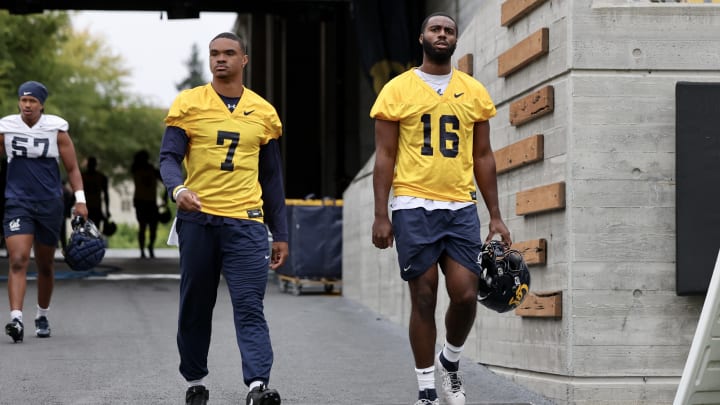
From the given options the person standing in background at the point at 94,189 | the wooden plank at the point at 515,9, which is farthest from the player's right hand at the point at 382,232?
the person standing in background at the point at 94,189

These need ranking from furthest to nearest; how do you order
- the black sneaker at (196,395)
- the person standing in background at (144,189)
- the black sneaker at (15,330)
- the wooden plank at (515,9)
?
the person standing in background at (144,189), the black sneaker at (15,330), the wooden plank at (515,9), the black sneaker at (196,395)

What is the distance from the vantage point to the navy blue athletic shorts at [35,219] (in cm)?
987

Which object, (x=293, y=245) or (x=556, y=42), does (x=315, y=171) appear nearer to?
(x=293, y=245)

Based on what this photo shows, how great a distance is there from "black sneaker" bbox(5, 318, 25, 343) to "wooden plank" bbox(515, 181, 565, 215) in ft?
13.6

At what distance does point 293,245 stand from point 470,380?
7.69 metres

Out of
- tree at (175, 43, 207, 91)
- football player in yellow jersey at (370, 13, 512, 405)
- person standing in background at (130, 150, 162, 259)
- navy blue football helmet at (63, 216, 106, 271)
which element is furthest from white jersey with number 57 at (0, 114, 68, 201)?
tree at (175, 43, 207, 91)

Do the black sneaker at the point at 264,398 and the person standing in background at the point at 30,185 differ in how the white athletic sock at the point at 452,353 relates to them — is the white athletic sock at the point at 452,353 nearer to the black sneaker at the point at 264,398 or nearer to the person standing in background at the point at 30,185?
the black sneaker at the point at 264,398

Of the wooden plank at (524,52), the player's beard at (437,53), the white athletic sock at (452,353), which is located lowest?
the white athletic sock at (452,353)

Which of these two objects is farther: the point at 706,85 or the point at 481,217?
the point at 481,217

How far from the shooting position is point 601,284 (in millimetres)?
7172

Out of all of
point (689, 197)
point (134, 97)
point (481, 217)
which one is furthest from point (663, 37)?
point (134, 97)

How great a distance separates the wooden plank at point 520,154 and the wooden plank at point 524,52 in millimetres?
495

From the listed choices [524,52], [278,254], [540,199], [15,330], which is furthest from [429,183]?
[15,330]

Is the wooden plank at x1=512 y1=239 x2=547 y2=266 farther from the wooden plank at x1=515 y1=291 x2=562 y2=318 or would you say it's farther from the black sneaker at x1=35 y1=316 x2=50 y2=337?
the black sneaker at x1=35 y1=316 x2=50 y2=337
